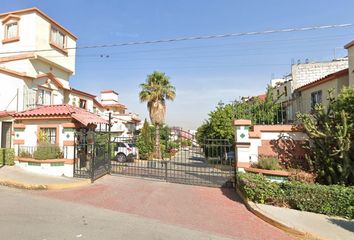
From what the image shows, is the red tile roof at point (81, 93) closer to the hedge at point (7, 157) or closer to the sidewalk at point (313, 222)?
the hedge at point (7, 157)

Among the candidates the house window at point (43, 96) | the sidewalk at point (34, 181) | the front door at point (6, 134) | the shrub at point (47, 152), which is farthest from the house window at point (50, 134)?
the house window at point (43, 96)

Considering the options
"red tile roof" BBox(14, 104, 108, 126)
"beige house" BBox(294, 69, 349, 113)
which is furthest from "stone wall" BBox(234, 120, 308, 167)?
"red tile roof" BBox(14, 104, 108, 126)

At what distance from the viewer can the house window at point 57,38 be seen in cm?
1953

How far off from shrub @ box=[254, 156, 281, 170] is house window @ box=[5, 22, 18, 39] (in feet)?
61.1

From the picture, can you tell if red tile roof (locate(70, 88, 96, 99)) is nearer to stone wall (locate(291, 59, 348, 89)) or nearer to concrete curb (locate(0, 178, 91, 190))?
concrete curb (locate(0, 178, 91, 190))

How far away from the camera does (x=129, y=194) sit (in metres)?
9.96

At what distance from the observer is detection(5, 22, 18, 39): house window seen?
18.5 meters

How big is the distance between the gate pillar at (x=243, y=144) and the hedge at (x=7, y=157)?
1186cm

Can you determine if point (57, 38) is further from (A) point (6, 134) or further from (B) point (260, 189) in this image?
(B) point (260, 189)

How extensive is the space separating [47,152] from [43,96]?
6.97m

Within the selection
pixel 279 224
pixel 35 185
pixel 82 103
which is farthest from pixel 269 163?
pixel 82 103

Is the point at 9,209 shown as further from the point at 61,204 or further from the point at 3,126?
the point at 3,126

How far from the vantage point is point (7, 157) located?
13828 millimetres

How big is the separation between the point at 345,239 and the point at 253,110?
6664mm
